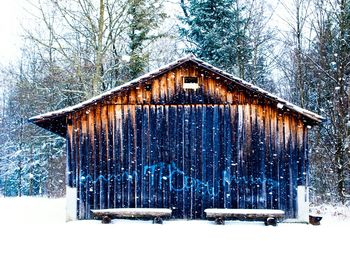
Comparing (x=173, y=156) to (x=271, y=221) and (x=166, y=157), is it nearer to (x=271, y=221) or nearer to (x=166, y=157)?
(x=166, y=157)

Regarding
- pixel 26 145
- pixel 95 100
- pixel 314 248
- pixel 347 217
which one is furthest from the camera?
pixel 26 145

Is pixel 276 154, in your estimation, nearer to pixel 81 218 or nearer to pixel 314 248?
pixel 314 248

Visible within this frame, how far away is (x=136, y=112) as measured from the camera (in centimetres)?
1472

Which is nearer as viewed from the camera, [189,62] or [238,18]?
[189,62]

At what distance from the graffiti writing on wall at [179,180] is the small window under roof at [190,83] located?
8.80ft

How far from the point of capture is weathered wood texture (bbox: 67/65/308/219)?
1443cm

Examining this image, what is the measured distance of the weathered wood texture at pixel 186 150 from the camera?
47.3ft

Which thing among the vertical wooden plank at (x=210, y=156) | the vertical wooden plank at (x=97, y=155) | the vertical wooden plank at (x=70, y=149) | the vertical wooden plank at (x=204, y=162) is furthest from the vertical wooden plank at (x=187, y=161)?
the vertical wooden plank at (x=70, y=149)

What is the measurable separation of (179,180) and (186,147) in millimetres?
1151

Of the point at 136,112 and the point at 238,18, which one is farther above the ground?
the point at 238,18

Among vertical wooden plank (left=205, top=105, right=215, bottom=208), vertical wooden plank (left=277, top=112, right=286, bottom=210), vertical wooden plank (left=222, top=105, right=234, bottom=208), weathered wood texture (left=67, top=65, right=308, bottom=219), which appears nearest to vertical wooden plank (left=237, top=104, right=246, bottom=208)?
weathered wood texture (left=67, top=65, right=308, bottom=219)

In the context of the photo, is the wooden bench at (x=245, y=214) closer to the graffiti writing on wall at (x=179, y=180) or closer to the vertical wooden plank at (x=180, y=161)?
the graffiti writing on wall at (x=179, y=180)

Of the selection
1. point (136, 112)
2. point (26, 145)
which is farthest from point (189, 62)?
point (26, 145)

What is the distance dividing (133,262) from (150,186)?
6.08 metres
